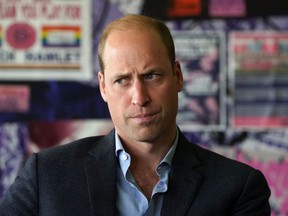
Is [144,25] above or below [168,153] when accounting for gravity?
above

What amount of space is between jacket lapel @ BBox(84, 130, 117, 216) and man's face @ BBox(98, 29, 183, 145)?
0.29 ft

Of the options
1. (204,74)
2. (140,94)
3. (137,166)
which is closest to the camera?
(140,94)

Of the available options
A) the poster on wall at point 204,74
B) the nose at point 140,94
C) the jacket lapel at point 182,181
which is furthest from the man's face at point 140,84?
the poster on wall at point 204,74

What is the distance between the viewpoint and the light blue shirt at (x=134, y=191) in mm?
1163

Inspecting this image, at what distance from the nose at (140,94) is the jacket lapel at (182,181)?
190mm

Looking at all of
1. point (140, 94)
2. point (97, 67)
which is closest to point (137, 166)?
point (140, 94)

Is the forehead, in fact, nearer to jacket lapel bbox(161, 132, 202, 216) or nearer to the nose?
the nose

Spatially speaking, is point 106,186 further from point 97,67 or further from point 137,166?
point 97,67

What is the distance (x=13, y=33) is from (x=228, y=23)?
850 mm

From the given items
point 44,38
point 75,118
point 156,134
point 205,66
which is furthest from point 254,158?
point 156,134

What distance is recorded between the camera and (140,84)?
→ 1.13 metres

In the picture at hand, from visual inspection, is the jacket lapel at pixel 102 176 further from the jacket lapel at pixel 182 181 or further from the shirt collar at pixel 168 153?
the jacket lapel at pixel 182 181

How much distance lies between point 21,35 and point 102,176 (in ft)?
3.65

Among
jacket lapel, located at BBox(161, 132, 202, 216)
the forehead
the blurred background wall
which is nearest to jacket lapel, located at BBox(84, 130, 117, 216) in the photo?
jacket lapel, located at BBox(161, 132, 202, 216)
